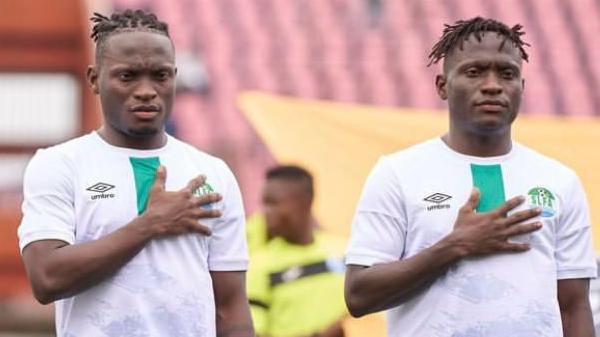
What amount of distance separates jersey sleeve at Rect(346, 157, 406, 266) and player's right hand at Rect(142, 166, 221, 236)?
0.39m

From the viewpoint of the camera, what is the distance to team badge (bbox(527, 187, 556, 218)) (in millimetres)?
4023

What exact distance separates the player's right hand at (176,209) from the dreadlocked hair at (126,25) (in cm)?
38

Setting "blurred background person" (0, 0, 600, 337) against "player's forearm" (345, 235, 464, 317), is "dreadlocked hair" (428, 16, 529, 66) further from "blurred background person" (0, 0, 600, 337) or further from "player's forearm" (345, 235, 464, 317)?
"blurred background person" (0, 0, 600, 337)

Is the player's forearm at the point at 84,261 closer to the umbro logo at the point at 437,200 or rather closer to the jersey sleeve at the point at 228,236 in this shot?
the jersey sleeve at the point at 228,236

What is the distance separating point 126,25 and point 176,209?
1.75 ft

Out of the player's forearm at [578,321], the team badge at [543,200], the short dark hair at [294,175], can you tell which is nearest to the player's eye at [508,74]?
the team badge at [543,200]

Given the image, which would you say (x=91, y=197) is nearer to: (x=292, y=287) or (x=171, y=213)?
(x=171, y=213)

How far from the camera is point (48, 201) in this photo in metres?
3.90

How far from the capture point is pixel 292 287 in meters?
6.05

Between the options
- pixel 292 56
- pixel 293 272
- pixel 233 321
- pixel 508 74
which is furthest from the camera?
pixel 292 56

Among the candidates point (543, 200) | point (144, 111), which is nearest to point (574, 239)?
point (543, 200)

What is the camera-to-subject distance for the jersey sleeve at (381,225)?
4.02 metres

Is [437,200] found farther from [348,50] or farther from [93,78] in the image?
[348,50]

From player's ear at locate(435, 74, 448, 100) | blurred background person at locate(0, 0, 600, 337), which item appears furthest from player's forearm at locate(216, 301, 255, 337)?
blurred background person at locate(0, 0, 600, 337)
